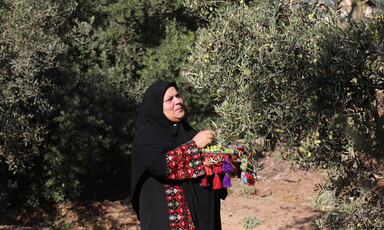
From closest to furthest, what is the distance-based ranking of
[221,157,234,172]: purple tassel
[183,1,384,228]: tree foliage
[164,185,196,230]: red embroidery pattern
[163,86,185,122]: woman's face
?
[183,1,384,228]: tree foliage < [221,157,234,172]: purple tassel < [164,185,196,230]: red embroidery pattern < [163,86,185,122]: woman's face

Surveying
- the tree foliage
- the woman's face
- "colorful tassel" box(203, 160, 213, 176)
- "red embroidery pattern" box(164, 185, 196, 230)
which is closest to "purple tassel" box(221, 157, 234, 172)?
"colorful tassel" box(203, 160, 213, 176)

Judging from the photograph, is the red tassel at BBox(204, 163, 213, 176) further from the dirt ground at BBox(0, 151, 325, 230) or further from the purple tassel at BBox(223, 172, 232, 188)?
the dirt ground at BBox(0, 151, 325, 230)

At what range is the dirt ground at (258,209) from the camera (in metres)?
11.0

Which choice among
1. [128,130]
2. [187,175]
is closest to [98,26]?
[128,130]

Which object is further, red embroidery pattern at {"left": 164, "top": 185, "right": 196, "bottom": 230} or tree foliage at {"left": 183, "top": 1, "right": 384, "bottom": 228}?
red embroidery pattern at {"left": 164, "top": 185, "right": 196, "bottom": 230}

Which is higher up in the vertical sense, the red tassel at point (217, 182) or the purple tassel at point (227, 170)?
the purple tassel at point (227, 170)

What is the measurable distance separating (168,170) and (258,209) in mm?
8327

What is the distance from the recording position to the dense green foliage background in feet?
11.7

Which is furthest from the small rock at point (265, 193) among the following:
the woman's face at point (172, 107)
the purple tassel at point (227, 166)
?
the purple tassel at point (227, 166)

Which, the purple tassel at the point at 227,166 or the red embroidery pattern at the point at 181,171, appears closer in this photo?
the purple tassel at the point at 227,166

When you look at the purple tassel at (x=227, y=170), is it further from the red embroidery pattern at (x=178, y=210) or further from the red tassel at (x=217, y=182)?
the red embroidery pattern at (x=178, y=210)

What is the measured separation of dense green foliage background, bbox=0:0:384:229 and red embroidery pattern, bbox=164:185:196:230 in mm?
966

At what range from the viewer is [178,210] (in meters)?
4.45

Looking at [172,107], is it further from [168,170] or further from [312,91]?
[312,91]
